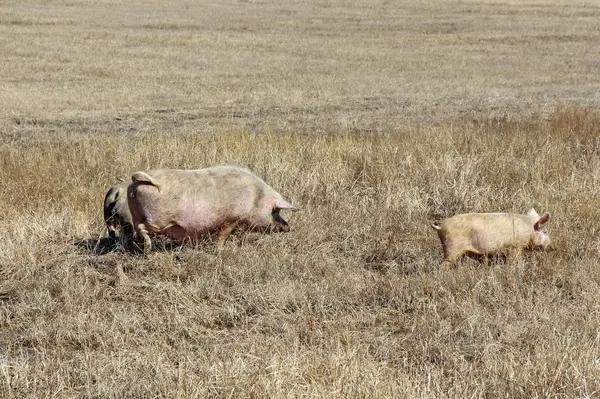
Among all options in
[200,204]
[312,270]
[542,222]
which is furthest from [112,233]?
[542,222]

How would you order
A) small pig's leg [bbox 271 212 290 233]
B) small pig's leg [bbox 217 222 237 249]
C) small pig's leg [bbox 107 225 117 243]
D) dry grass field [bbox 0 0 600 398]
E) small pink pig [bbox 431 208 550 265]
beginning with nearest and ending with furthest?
dry grass field [bbox 0 0 600 398], small pink pig [bbox 431 208 550 265], small pig's leg [bbox 217 222 237 249], small pig's leg [bbox 271 212 290 233], small pig's leg [bbox 107 225 117 243]

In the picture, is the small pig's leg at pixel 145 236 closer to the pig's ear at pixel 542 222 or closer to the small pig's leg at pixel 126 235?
the small pig's leg at pixel 126 235

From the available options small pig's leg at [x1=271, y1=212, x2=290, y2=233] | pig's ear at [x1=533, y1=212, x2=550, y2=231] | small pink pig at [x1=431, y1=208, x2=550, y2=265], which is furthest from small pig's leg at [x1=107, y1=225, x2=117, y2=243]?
pig's ear at [x1=533, y1=212, x2=550, y2=231]

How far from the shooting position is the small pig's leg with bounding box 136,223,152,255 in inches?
250

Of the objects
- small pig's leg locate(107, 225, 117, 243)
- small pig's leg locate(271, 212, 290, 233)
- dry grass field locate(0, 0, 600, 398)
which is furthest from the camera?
small pig's leg locate(107, 225, 117, 243)

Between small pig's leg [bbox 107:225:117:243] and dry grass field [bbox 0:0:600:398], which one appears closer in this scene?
dry grass field [bbox 0:0:600:398]

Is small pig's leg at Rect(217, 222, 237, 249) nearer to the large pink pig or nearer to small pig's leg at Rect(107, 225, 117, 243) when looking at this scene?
the large pink pig

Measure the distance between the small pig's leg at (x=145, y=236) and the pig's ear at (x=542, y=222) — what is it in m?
3.22

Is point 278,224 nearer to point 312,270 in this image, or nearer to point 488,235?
point 312,270

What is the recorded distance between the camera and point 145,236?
6379 millimetres

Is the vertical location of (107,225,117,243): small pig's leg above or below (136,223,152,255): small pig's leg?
below

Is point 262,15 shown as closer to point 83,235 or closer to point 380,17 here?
point 380,17

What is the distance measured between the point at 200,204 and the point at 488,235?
240cm

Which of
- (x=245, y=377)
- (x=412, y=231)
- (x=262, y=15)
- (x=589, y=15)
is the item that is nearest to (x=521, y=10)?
(x=589, y=15)
